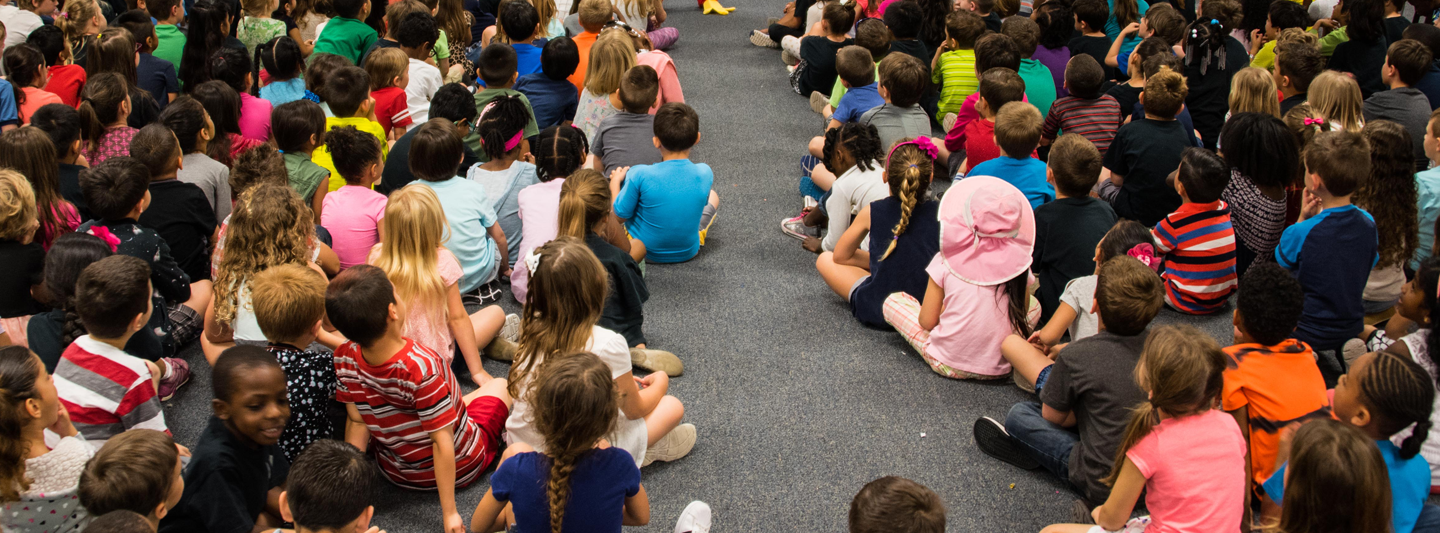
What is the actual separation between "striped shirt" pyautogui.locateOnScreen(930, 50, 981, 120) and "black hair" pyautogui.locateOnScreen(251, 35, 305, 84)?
139 inches

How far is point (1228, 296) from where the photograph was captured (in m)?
4.22

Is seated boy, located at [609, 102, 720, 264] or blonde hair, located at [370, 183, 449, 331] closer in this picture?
blonde hair, located at [370, 183, 449, 331]

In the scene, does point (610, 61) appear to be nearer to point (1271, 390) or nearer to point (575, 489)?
point (575, 489)

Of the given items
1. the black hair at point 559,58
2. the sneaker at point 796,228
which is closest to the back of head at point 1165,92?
the sneaker at point 796,228

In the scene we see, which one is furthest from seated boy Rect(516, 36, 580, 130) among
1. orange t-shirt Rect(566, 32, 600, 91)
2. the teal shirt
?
the teal shirt

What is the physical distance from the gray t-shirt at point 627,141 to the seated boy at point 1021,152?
1595 mm

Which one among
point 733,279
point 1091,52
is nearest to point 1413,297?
point 733,279

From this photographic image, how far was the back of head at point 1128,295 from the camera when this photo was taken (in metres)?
2.87

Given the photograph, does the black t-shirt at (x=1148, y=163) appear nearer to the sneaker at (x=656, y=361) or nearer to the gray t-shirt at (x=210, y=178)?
the sneaker at (x=656, y=361)

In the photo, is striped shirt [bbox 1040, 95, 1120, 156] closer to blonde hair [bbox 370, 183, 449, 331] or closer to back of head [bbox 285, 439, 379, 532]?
blonde hair [bbox 370, 183, 449, 331]

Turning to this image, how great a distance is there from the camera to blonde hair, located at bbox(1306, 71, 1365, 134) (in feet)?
14.8

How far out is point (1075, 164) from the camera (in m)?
3.73

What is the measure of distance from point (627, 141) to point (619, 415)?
2.24 m

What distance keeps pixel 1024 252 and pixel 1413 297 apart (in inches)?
48.7
